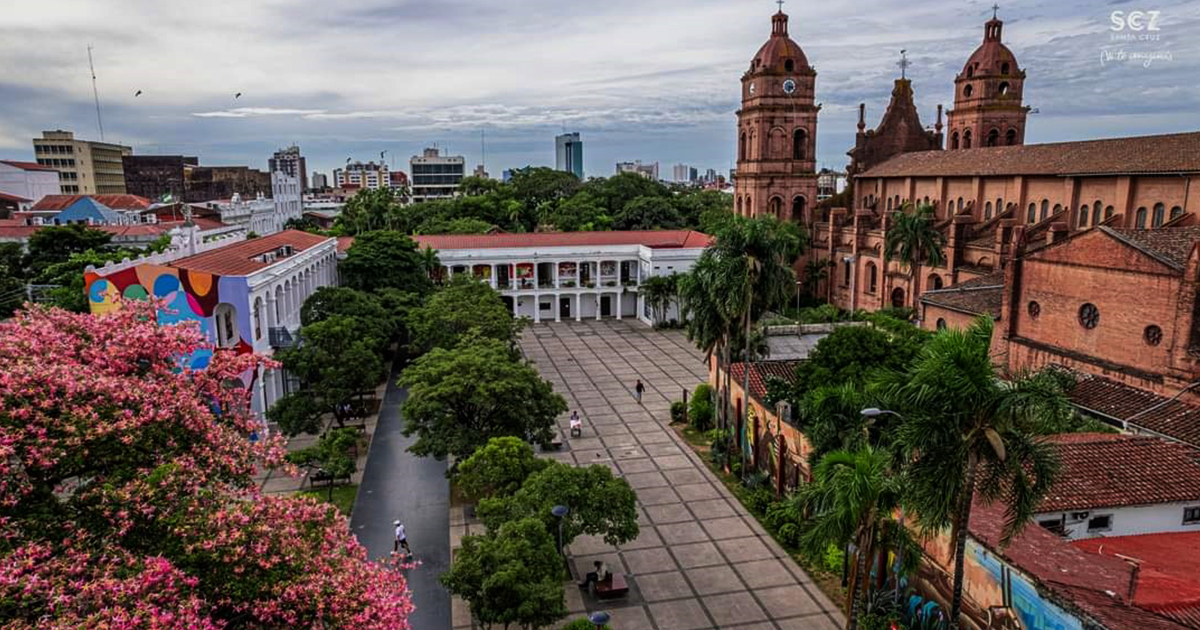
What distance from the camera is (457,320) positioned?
37688 millimetres

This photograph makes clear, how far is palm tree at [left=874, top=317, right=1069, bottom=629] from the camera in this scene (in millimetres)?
12125

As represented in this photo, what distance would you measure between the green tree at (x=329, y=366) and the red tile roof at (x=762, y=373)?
15.5 m

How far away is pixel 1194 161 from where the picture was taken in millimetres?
36469

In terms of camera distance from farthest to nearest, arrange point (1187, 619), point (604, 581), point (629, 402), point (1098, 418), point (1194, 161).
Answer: point (629, 402), point (1194, 161), point (1098, 418), point (604, 581), point (1187, 619)

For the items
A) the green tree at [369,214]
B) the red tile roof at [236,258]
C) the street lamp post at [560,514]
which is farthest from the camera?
the green tree at [369,214]

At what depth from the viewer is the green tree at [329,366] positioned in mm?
30594

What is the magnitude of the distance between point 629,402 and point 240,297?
19.2 m

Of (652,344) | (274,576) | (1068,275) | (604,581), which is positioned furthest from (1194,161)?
(274,576)

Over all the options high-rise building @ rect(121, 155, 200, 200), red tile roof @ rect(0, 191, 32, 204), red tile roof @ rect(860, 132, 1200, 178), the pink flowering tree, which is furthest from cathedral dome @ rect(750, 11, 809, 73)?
high-rise building @ rect(121, 155, 200, 200)

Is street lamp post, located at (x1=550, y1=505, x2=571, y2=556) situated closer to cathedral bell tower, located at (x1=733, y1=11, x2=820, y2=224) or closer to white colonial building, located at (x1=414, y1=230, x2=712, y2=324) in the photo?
white colonial building, located at (x1=414, y1=230, x2=712, y2=324)

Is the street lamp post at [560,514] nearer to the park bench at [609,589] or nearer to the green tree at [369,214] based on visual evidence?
the park bench at [609,589]

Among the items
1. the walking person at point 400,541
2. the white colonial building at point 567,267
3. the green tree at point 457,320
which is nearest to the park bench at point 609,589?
the walking person at point 400,541

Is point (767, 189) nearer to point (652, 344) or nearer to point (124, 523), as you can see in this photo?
point (652, 344)

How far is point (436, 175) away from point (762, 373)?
508 feet
